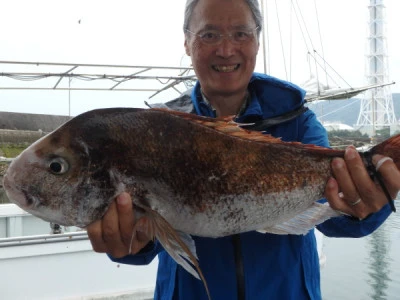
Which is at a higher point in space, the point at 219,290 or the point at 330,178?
the point at 330,178

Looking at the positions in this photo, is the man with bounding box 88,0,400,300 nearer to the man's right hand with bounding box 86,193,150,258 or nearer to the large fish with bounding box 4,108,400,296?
the man's right hand with bounding box 86,193,150,258

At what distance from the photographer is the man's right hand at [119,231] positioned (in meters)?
2.03

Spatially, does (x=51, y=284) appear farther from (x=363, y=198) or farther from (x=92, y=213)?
(x=363, y=198)

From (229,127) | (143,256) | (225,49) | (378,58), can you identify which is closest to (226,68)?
(225,49)

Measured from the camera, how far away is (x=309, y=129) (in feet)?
9.00

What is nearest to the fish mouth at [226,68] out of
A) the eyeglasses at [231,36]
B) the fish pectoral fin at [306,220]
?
the eyeglasses at [231,36]

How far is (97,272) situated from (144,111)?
221 inches

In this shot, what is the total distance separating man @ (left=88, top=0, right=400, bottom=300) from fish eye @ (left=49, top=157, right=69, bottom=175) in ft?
0.99

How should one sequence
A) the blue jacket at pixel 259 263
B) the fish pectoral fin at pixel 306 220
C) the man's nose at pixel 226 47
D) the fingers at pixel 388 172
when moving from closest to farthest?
the fingers at pixel 388 172 → the fish pectoral fin at pixel 306 220 → the blue jacket at pixel 259 263 → the man's nose at pixel 226 47

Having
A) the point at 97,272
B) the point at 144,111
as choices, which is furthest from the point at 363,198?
the point at 97,272

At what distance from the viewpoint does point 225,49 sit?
261cm

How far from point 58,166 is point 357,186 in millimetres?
1557

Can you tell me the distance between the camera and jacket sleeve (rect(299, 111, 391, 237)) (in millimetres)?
2412

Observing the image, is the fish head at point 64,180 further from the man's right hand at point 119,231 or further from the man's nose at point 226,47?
the man's nose at point 226,47
